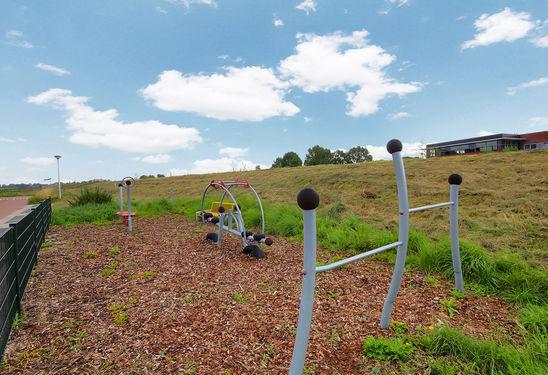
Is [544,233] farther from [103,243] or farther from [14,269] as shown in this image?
[103,243]

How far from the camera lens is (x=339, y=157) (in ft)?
195

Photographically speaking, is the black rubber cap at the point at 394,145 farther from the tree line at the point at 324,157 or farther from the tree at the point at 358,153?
the tree at the point at 358,153

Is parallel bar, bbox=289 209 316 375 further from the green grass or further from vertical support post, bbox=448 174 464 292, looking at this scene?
vertical support post, bbox=448 174 464 292

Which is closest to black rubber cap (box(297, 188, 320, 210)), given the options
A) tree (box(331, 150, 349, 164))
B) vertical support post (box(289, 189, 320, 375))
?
vertical support post (box(289, 189, 320, 375))

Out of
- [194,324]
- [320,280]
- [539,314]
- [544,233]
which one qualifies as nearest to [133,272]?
[194,324]

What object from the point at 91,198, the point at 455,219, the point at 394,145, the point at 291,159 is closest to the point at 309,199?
the point at 394,145

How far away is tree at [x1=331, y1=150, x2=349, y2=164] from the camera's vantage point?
58.8 metres

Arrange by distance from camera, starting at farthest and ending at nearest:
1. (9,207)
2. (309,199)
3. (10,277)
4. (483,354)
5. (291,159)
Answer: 1. (291,159)
2. (9,207)
3. (10,277)
4. (483,354)
5. (309,199)

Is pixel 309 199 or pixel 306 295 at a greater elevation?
pixel 309 199

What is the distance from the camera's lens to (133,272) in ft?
15.8

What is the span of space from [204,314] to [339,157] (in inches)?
2287

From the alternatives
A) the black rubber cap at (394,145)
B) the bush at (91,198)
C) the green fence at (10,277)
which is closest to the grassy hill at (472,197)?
the black rubber cap at (394,145)

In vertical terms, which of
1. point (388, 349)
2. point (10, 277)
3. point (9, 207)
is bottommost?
point (388, 349)

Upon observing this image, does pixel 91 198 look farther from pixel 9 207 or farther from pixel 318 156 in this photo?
pixel 318 156
